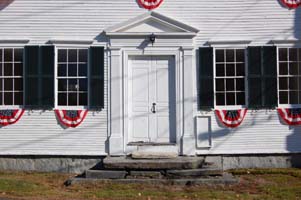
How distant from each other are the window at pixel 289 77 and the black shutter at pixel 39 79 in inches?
225

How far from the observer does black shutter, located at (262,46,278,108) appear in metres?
12.8

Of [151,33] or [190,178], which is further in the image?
[151,33]

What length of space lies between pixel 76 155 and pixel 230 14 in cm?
520

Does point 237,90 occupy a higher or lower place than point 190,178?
higher

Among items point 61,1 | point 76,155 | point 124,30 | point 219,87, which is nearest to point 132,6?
point 124,30

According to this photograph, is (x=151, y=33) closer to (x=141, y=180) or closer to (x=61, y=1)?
(x=61, y=1)

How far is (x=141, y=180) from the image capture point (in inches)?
435

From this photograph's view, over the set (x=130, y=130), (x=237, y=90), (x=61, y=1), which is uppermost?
(x=61, y=1)

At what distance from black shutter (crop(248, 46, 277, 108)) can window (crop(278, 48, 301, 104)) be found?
0.78 ft

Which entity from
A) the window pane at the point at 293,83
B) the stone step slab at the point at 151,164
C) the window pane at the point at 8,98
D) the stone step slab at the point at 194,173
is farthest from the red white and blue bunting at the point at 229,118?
the window pane at the point at 8,98

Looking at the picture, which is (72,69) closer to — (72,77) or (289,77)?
(72,77)

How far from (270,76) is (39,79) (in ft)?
18.7

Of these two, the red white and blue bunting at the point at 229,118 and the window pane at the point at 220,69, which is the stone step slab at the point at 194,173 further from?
the window pane at the point at 220,69

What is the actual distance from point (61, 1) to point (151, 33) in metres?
2.40
